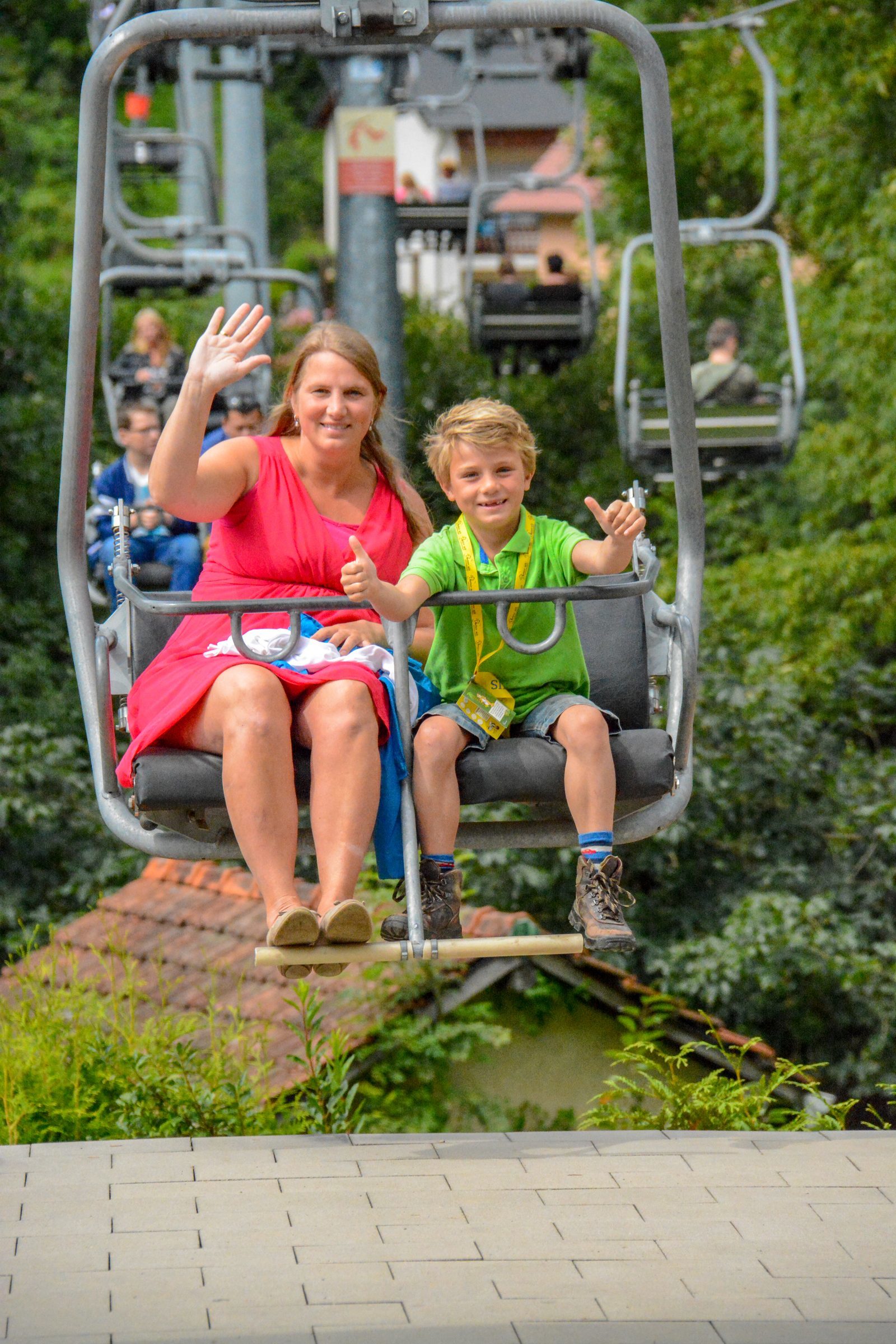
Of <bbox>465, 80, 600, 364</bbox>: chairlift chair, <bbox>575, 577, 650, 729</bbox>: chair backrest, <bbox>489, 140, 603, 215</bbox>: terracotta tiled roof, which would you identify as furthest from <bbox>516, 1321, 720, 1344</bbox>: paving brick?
<bbox>489, 140, 603, 215</bbox>: terracotta tiled roof

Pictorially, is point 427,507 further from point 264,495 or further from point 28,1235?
point 28,1235

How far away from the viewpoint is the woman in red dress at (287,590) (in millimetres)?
3859

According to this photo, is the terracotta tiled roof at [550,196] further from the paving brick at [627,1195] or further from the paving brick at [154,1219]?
the paving brick at [154,1219]

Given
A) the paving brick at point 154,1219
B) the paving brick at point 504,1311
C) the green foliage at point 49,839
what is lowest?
the green foliage at point 49,839

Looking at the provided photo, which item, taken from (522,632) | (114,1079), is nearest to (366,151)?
(114,1079)

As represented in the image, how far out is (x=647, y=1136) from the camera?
17.1 feet

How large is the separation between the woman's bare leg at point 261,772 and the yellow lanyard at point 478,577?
1.59 ft

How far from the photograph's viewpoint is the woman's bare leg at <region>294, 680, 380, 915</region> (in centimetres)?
388

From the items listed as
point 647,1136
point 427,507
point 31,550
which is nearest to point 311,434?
point 427,507

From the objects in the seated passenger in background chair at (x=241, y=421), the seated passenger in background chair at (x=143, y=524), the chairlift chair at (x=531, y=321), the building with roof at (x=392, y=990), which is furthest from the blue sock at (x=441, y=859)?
the chairlift chair at (x=531, y=321)

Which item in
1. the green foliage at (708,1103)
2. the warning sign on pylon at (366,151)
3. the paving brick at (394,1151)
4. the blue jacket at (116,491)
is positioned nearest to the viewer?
the paving brick at (394,1151)

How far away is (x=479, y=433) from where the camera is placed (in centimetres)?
409

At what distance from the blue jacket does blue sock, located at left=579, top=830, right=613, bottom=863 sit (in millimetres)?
4073

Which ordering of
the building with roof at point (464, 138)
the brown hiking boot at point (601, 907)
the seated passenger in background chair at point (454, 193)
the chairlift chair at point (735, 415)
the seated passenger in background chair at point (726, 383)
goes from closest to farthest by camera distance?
1. the brown hiking boot at point (601, 907)
2. the chairlift chair at point (735, 415)
3. the seated passenger in background chair at point (726, 383)
4. the seated passenger in background chair at point (454, 193)
5. the building with roof at point (464, 138)
